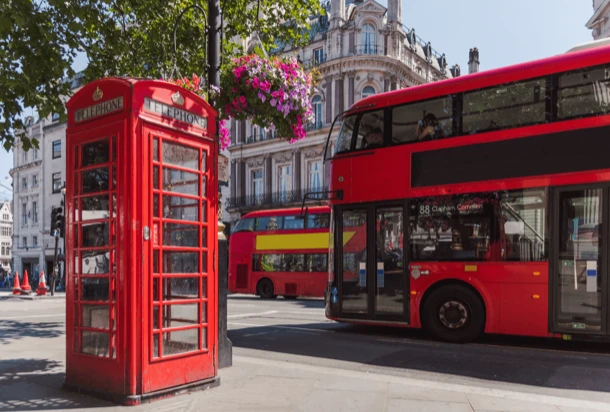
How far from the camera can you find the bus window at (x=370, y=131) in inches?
379

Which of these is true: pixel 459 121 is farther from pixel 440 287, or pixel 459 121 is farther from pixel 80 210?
pixel 80 210

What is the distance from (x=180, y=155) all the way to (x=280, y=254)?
16.0 m

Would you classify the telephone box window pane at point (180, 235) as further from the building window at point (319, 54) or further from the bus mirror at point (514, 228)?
the building window at point (319, 54)

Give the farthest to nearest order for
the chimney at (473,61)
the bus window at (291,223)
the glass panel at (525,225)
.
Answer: the chimney at (473,61) → the bus window at (291,223) → the glass panel at (525,225)

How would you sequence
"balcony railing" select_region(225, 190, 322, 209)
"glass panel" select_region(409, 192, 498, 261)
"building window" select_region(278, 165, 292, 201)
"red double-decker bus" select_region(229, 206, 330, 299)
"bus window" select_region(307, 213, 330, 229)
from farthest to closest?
"building window" select_region(278, 165, 292, 201) → "balcony railing" select_region(225, 190, 322, 209) → "red double-decker bus" select_region(229, 206, 330, 299) → "bus window" select_region(307, 213, 330, 229) → "glass panel" select_region(409, 192, 498, 261)

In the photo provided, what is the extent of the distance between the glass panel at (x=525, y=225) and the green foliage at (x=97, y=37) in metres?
5.52

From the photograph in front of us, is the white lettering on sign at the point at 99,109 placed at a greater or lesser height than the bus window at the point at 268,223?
greater

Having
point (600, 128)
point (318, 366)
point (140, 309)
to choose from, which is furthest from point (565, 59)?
point (140, 309)

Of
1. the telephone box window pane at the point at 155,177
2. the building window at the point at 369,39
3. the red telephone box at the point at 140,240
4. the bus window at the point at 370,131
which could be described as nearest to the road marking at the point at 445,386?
the red telephone box at the point at 140,240

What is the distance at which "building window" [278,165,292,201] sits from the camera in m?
34.2

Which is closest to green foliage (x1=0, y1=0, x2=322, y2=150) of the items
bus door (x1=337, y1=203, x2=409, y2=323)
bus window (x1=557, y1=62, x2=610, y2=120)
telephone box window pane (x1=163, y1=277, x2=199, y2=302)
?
telephone box window pane (x1=163, y1=277, x2=199, y2=302)

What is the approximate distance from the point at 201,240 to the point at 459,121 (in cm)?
545

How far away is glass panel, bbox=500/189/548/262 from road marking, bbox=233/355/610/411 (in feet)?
10.4

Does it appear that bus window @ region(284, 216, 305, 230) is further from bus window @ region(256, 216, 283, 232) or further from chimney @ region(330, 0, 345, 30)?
chimney @ region(330, 0, 345, 30)
